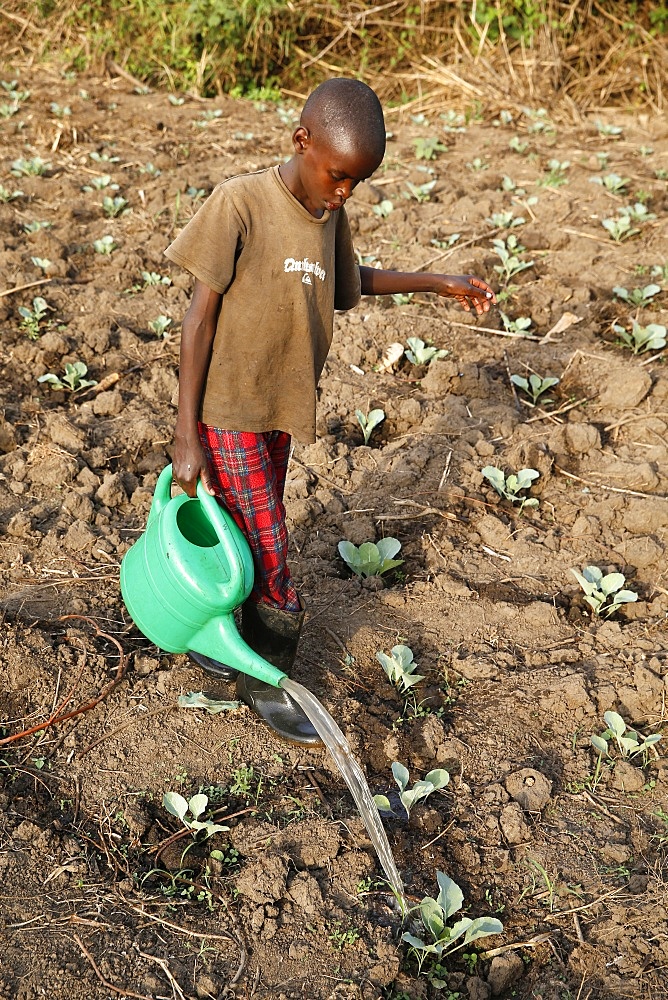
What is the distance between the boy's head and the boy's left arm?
21.9 inches

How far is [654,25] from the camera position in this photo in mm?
8391

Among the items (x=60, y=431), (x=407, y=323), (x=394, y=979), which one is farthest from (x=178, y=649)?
(x=407, y=323)

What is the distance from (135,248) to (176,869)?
378 cm

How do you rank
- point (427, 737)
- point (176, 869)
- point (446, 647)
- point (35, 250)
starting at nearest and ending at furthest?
1. point (176, 869)
2. point (427, 737)
3. point (446, 647)
4. point (35, 250)

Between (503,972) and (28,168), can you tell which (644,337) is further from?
(28,168)

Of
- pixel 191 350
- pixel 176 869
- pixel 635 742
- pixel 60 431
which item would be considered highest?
pixel 191 350

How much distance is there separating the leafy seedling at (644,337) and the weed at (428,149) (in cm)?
277

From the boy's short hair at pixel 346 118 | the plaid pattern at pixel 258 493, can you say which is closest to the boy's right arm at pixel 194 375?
the plaid pattern at pixel 258 493

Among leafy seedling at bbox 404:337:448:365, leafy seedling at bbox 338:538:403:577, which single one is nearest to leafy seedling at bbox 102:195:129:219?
leafy seedling at bbox 404:337:448:365

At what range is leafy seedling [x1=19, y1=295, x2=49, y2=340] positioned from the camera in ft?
14.7

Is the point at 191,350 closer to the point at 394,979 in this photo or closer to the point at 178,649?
the point at 178,649

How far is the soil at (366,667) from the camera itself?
2.19m

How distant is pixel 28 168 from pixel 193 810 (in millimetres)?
4883

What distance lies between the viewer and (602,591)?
323 cm
